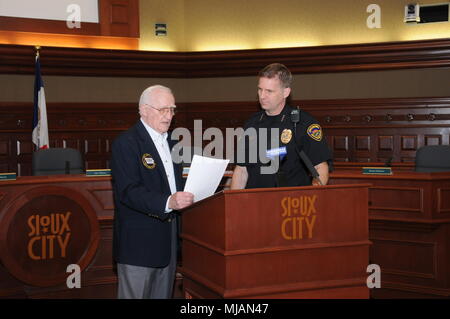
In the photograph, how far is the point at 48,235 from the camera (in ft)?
13.8

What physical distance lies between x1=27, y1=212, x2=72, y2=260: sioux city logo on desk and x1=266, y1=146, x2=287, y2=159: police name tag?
1.71 meters

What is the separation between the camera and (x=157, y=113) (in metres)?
2.94

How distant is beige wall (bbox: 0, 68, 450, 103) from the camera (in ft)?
23.2

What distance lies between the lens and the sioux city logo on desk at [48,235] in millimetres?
4137

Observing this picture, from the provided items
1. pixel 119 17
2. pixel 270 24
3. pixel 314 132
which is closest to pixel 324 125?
pixel 270 24

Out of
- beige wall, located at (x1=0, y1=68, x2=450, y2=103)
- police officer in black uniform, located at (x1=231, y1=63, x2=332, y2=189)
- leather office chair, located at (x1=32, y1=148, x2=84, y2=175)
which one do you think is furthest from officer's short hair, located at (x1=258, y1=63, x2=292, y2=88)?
beige wall, located at (x1=0, y1=68, x2=450, y2=103)

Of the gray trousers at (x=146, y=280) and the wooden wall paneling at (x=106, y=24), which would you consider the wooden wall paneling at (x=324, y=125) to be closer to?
the wooden wall paneling at (x=106, y=24)

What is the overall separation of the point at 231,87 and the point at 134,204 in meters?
5.18

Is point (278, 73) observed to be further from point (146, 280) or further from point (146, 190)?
point (146, 280)

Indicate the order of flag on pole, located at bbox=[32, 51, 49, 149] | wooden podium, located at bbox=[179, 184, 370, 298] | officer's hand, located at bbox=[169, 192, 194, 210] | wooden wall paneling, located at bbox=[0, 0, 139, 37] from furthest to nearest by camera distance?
wooden wall paneling, located at bbox=[0, 0, 139, 37] < flag on pole, located at bbox=[32, 51, 49, 149] < officer's hand, located at bbox=[169, 192, 194, 210] < wooden podium, located at bbox=[179, 184, 370, 298]

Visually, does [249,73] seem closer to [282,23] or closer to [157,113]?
[282,23]

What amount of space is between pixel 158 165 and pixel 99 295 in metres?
2.00

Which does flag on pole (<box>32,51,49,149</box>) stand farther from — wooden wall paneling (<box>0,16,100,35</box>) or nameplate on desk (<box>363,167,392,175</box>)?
nameplate on desk (<box>363,167,392,175</box>)

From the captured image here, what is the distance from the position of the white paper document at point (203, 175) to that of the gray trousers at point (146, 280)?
39 centimetres
